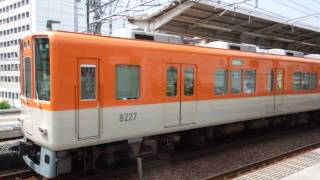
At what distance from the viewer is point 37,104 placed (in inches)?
274

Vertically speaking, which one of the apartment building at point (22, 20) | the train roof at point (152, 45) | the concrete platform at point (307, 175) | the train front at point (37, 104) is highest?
the apartment building at point (22, 20)

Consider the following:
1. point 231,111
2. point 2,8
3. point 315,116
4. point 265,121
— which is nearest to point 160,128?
point 231,111

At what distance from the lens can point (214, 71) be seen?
969cm

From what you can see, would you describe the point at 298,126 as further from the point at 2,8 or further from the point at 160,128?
the point at 2,8

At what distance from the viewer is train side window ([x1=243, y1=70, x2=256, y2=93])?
10812mm

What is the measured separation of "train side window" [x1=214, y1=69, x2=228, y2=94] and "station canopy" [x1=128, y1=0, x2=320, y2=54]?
5.50 m

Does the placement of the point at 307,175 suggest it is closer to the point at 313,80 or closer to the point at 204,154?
the point at 204,154

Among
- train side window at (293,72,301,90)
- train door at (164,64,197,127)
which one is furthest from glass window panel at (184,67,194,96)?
train side window at (293,72,301,90)

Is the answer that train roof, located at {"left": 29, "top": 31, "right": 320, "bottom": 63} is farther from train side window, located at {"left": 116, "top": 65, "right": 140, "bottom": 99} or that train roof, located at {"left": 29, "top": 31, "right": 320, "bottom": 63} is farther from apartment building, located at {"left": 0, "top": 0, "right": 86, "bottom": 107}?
apartment building, located at {"left": 0, "top": 0, "right": 86, "bottom": 107}

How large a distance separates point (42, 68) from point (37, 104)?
2.37ft

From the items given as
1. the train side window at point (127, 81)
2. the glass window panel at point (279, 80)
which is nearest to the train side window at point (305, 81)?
the glass window panel at point (279, 80)

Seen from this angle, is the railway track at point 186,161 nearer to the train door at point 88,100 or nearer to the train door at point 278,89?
the train door at point 278,89

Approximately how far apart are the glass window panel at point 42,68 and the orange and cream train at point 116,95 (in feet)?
0.05

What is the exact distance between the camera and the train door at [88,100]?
6812mm
